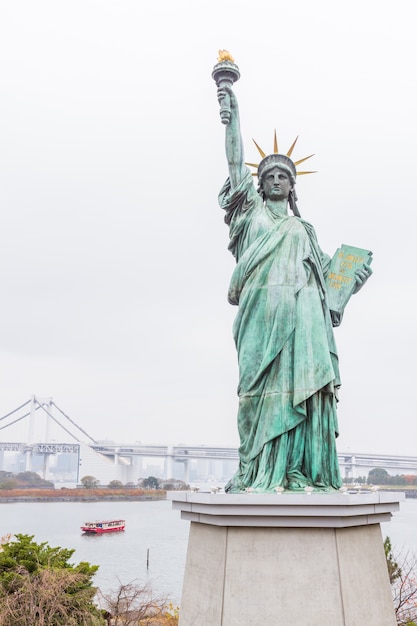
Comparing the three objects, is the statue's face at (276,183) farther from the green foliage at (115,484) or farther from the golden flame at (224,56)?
the green foliage at (115,484)

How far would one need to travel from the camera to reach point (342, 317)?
657 cm

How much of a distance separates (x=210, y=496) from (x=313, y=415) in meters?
1.30

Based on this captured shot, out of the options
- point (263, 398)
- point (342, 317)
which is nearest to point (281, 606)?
point (263, 398)

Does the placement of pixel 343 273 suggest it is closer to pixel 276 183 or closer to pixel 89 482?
pixel 276 183

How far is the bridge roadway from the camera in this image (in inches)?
2110

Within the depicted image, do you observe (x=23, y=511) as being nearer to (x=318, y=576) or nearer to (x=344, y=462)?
(x=344, y=462)

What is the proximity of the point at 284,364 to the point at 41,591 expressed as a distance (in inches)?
218

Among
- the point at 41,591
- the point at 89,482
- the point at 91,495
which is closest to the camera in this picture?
the point at 41,591

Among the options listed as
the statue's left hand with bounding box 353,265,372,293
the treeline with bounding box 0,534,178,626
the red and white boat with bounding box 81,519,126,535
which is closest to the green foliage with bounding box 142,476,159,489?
the red and white boat with bounding box 81,519,126,535

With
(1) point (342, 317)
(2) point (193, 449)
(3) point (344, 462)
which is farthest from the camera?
(2) point (193, 449)

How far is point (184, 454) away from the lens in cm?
6481

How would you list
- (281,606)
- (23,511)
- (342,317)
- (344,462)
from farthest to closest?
1. (344,462)
2. (23,511)
3. (342,317)
4. (281,606)

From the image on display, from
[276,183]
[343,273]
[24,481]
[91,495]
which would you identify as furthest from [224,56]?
[24,481]

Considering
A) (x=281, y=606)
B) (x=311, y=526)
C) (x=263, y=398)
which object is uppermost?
(x=263, y=398)
